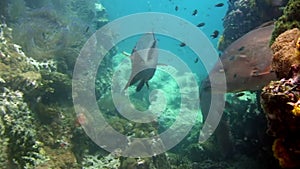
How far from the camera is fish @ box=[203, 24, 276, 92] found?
425 centimetres

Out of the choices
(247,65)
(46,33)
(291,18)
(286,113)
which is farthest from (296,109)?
(46,33)

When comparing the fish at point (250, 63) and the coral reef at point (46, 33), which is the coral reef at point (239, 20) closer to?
the fish at point (250, 63)

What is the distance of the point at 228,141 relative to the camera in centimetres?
753

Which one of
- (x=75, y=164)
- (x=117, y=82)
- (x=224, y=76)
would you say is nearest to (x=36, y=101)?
(x=75, y=164)

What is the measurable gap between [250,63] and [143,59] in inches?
64.4

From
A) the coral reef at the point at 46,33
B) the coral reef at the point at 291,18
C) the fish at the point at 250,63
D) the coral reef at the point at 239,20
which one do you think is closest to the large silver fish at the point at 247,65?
the fish at the point at 250,63

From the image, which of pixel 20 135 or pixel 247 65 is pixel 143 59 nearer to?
pixel 247 65

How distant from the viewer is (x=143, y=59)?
15.8 ft

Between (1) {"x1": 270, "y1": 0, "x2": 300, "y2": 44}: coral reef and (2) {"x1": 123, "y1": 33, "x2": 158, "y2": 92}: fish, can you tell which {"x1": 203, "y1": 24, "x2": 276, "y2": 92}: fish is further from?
(2) {"x1": 123, "y1": 33, "x2": 158, "y2": 92}: fish

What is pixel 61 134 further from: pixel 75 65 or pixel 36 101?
pixel 75 65

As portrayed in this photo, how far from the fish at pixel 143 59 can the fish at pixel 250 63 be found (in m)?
1.13

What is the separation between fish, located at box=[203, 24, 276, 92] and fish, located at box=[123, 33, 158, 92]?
3.70 feet

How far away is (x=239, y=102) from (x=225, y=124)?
1.59 metres

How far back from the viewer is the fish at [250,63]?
4.25 m
